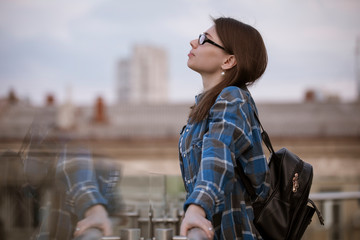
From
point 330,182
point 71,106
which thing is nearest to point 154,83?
point 71,106

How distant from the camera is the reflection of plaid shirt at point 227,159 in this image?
195 cm

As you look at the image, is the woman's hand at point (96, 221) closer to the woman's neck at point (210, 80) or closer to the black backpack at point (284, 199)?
the black backpack at point (284, 199)

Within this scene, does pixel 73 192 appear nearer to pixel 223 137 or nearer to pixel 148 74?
pixel 223 137

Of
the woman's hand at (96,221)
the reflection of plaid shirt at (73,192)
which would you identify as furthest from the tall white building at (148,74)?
the woman's hand at (96,221)

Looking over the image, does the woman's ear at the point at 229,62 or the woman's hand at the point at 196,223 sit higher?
the woman's ear at the point at 229,62

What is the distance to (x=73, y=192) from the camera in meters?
1.92

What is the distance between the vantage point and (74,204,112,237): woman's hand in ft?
5.68

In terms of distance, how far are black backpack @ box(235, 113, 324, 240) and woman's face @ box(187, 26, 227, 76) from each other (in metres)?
0.32

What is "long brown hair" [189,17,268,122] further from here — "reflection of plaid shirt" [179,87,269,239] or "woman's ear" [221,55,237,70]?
"reflection of plaid shirt" [179,87,269,239]

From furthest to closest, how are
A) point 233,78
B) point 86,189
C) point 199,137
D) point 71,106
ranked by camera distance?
1. point 71,106
2. point 233,78
3. point 199,137
4. point 86,189

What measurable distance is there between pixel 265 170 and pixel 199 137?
0.27 metres

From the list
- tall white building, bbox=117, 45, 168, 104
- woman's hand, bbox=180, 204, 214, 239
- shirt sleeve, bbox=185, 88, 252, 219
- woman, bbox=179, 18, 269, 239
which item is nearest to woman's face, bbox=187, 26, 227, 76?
woman, bbox=179, 18, 269, 239

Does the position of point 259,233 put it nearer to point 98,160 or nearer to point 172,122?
point 98,160

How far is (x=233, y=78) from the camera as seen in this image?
2342 millimetres
